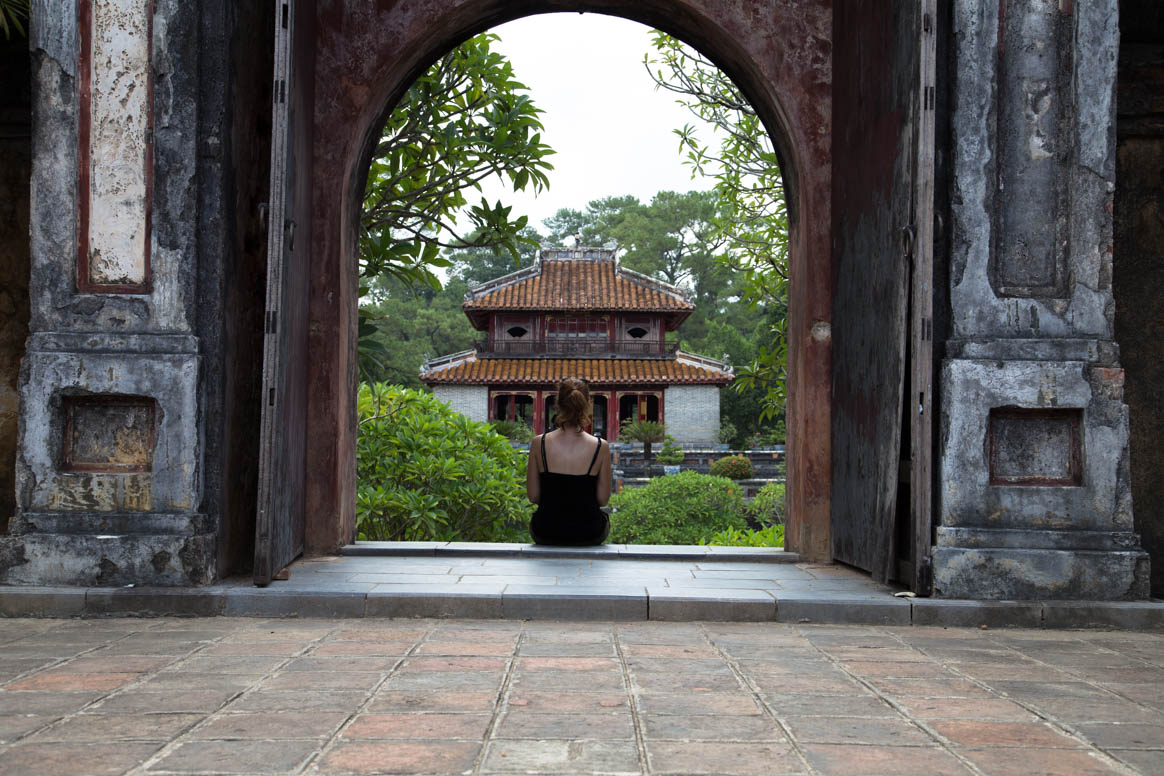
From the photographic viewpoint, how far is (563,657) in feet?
12.6

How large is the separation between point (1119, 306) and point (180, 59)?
5225 mm

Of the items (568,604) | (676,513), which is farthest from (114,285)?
(676,513)

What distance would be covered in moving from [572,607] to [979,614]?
183 cm

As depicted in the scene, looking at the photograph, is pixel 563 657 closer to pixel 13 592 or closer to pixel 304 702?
pixel 304 702

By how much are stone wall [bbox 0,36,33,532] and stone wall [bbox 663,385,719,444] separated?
27.9 meters

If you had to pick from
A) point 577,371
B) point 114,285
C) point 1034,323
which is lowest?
point 1034,323

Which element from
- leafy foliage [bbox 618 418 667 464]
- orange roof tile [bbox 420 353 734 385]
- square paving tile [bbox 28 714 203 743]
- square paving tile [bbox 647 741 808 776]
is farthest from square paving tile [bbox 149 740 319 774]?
orange roof tile [bbox 420 353 734 385]

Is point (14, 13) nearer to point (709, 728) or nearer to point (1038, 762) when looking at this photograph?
point (709, 728)

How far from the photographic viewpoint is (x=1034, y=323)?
500cm

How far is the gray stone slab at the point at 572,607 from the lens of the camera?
15.4 feet

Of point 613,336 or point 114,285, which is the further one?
point 613,336

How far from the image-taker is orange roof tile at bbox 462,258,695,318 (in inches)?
1291

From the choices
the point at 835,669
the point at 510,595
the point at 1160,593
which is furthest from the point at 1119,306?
the point at 510,595

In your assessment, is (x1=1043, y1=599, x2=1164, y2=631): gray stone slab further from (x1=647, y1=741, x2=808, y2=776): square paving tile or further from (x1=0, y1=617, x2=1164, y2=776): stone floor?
(x1=647, y1=741, x2=808, y2=776): square paving tile
